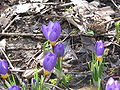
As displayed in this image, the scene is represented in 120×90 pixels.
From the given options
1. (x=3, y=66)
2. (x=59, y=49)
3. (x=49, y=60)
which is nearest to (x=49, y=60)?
(x=49, y=60)

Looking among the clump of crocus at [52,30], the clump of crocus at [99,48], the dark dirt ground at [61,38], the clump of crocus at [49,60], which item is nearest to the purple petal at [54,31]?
A: the clump of crocus at [52,30]

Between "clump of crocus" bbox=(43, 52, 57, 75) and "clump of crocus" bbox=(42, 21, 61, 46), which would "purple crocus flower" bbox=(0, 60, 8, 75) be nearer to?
"clump of crocus" bbox=(43, 52, 57, 75)

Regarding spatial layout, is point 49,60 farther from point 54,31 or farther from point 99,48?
point 99,48

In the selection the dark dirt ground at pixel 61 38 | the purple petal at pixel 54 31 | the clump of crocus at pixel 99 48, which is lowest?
the dark dirt ground at pixel 61 38

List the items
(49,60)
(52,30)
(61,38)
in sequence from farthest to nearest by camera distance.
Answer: (61,38) < (52,30) < (49,60)

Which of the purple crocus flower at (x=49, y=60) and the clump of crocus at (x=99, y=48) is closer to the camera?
the purple crocus flower at (x=49, y=60)

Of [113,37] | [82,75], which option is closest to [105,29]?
[113,37]

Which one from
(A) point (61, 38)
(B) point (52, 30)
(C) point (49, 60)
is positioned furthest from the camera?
(A) point (61, 38)

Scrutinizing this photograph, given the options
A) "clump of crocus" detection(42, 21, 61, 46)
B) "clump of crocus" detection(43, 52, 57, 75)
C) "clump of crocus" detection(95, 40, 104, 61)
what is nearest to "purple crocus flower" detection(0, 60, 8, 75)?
"clump of crocus" detection(43, 52, 57, 75)

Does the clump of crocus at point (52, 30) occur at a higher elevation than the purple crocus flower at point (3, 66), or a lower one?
higher

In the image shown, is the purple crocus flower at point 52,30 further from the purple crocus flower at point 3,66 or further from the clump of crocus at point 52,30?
the purple crocus flower at point 3,66
